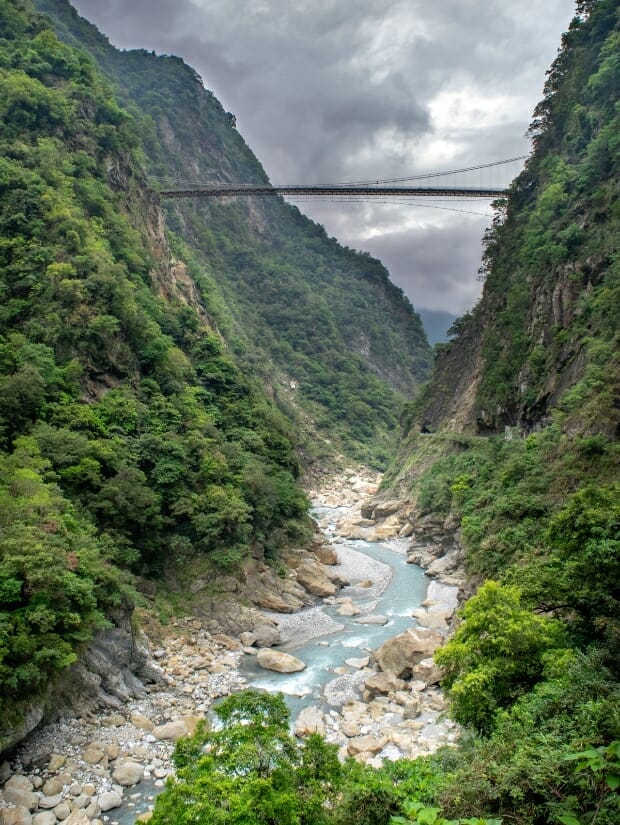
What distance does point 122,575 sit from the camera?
54.4 ft

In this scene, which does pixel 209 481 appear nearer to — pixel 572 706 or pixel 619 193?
pixel 572 706

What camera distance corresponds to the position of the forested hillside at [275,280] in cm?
7025

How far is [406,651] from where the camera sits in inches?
645

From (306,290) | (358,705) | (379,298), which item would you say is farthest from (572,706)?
(379,298)

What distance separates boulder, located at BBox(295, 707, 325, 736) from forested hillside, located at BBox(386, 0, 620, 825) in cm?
433

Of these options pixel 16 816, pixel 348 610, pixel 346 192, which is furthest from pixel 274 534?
pixel 346 192

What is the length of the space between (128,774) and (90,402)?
47.0ft

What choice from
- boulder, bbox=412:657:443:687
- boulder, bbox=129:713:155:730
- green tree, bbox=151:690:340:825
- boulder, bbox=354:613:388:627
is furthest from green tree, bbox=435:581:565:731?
boulder, bbox=354:613:388:627

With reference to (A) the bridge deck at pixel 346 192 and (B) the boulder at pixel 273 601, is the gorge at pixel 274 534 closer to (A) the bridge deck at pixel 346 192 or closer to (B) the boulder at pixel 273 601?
(B) the boulder at pixel 273 601

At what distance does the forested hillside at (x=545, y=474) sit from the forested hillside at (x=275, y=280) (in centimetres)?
2618

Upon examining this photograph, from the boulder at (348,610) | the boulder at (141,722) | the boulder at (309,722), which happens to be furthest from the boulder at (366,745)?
the boulder at (348,610)

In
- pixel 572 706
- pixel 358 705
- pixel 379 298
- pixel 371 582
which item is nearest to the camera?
pixel 572 706

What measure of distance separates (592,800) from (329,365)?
262ft

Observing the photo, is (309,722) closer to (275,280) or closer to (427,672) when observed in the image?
(427,672)
